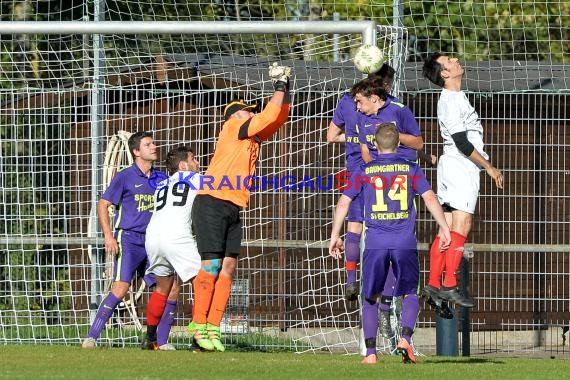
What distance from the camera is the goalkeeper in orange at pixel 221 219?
1087 centimetres

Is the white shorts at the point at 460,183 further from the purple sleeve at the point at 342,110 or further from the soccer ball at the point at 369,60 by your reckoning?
the soccer ball at the point at 369,60

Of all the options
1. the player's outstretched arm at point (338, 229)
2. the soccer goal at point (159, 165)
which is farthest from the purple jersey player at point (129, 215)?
the player's outstretched arm at point (338, 229)

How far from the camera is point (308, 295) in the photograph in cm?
1359

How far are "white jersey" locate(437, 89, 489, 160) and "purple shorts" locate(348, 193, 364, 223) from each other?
91cm

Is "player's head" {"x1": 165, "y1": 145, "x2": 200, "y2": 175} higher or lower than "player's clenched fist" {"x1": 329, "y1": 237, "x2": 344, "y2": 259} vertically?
higher

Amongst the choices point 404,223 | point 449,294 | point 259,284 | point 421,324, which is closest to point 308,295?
point 259,284

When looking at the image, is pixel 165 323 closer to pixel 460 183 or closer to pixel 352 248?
pixel 352 248

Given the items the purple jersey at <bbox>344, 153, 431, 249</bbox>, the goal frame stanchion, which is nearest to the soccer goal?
the goal frame stanchion

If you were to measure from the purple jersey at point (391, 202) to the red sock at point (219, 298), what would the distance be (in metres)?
1.70

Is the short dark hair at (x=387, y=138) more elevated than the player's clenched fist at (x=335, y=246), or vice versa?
the short dark hair at (x=387, y=138)

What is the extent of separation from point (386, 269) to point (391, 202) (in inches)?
19.9

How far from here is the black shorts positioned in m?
10.9

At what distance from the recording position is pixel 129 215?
40.1 feet

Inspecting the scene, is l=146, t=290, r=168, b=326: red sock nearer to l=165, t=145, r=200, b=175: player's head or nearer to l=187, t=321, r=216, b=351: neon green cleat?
l=187, t=321, r=216, b=351: neon green cleat
